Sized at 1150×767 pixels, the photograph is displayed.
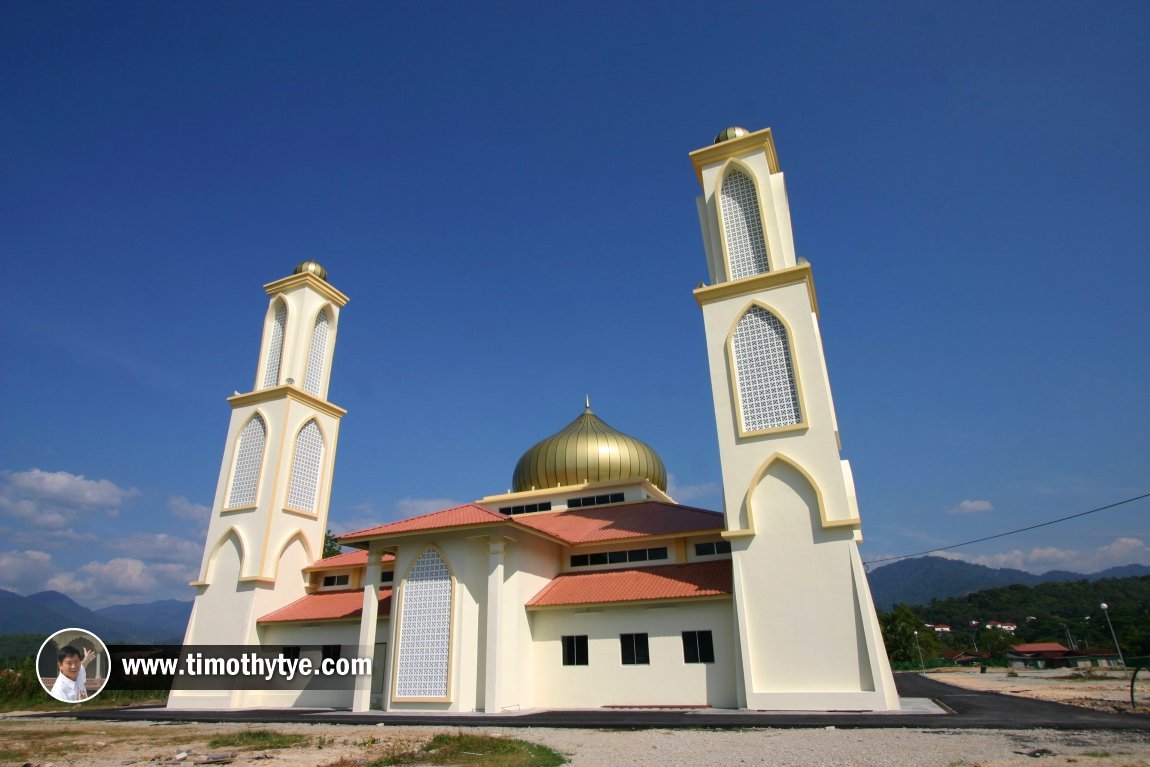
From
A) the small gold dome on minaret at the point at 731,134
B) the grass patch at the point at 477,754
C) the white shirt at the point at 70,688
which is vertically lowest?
the grass patch at the point at 477,754

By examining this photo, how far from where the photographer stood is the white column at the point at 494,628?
16031mm


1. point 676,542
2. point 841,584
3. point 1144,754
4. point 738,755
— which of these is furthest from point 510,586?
point 1144,754

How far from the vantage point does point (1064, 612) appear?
7750 cm

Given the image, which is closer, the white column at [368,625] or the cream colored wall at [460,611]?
the cream colored wall at [460,611]

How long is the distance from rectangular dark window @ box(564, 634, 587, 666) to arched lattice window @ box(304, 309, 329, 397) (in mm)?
14255

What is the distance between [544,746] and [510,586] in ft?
22.5

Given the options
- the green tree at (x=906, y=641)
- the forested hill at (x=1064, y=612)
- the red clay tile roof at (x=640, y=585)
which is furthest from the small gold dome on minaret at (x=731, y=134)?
the forested hill at (x=1064, y=612)

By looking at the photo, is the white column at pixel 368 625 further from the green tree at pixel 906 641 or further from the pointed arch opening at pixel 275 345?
the green tree at pixel 906 641

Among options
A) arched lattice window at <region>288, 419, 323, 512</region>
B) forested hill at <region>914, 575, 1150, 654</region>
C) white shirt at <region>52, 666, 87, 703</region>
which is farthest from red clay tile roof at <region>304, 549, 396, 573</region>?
forested hill at <region>914, 575, 1150, 654</region>

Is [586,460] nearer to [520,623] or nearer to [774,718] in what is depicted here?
[520,623]

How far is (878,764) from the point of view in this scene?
7.89 meters

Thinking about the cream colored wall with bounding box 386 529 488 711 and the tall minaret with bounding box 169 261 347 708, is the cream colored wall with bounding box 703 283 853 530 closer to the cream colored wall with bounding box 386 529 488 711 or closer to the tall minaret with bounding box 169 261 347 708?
the cream colored wall with bounding box 386 529 488 711

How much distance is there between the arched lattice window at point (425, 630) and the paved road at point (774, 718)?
88cm

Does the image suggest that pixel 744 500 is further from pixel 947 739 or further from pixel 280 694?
pixel 280 694
